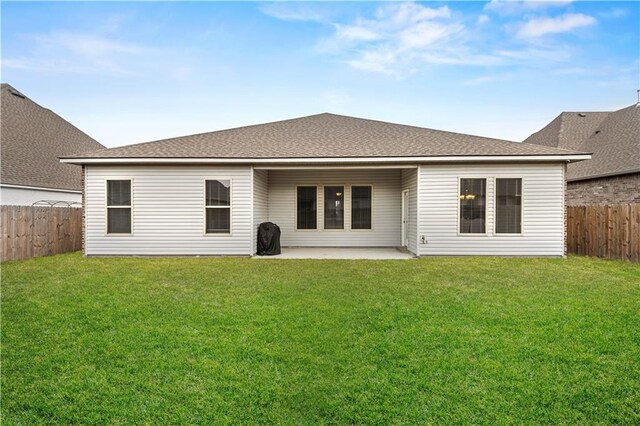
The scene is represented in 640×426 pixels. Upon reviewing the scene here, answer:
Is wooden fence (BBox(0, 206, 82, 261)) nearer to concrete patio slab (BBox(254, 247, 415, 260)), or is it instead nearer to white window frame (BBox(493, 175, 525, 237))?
concrete patio slab (BBox(254, 247, 415, 260))

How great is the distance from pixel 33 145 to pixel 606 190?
951 inches

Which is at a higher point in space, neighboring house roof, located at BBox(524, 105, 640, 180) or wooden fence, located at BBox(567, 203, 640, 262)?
neighboring house roof, located at BBox(524, 105, 640, 180)

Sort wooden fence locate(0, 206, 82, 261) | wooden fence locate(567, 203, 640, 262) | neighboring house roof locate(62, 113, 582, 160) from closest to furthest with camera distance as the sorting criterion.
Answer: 1. wooden fence locate(567, 203, 640, 262)
2. wooden fence locate(0, 206, 82, 261)
3. neighboring house roof locate(62, 113, 582, 160)

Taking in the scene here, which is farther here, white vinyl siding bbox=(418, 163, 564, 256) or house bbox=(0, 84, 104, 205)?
house bbox=(0, 84, 104, 205)

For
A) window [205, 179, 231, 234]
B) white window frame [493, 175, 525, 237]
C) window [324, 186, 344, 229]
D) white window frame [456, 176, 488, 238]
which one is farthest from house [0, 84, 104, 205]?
white window frame [493, 175, 525, 237]

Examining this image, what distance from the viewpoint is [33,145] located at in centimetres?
1703

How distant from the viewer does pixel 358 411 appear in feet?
9.38

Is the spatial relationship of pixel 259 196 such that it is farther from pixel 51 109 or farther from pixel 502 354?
pixel 51 109

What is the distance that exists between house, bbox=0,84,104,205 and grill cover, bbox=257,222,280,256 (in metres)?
10.0

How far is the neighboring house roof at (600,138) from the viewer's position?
48.2 feet

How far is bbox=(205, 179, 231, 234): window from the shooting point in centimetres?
1165

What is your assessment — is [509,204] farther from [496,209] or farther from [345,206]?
[345,206]

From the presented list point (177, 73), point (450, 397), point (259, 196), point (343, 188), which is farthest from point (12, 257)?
point (450, 397)

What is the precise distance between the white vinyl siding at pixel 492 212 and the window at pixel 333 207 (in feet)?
11.5
